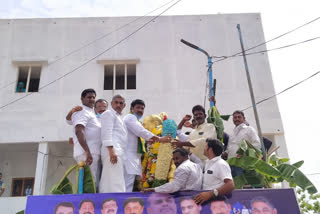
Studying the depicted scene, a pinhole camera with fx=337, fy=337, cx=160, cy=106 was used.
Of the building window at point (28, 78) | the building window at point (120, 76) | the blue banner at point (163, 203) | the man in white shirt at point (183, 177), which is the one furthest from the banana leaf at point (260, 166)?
the building window at point (28, 78)

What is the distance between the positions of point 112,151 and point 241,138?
190 centimetres

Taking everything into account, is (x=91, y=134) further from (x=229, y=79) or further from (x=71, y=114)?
(x=229, y=79)

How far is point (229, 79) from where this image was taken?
10711 millimetres

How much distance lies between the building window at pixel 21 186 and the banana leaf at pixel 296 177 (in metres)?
8.99

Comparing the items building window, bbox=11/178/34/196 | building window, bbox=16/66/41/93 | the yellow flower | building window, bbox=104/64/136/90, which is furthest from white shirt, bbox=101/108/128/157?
building window, bbox=11/178/34/196

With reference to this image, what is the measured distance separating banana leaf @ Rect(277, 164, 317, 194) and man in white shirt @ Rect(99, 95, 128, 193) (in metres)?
2.11

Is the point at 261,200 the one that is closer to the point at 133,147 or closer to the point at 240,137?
the point at 240,137

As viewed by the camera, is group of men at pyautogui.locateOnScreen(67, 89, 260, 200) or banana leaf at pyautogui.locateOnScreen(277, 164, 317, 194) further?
banana leaf at pyautogui.locateOnScreen(277, 164, 317, 194)

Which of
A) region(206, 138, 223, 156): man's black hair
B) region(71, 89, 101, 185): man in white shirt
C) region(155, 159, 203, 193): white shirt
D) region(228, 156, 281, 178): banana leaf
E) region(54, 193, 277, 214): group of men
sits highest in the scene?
region(71, 89, 101, 185): man in white shirt

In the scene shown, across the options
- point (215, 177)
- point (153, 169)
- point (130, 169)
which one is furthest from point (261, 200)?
point (130, 169)

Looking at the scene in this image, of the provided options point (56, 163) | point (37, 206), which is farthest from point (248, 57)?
point (37, 206)

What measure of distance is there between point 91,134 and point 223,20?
8.60 meters

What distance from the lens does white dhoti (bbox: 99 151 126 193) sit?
12.7 ft

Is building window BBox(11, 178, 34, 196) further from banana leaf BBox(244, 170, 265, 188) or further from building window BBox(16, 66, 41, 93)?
banana leaf BBox(244, 170, 265, 188)
